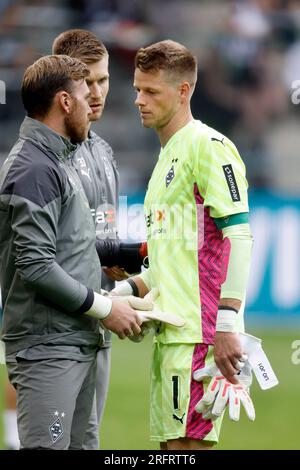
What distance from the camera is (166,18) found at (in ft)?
48.6

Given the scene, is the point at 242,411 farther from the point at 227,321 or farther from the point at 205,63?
the point at 205,63

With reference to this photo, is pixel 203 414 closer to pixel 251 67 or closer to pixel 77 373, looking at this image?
pixel 77 373

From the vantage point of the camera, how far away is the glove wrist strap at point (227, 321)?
5094mm

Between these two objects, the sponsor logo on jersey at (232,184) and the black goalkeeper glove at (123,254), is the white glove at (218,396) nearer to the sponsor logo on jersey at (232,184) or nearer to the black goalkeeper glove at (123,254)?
the sponsor logo on jersey at (232,184)

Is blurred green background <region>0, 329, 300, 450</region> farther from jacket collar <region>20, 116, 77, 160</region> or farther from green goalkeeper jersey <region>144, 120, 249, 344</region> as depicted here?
jacket collar <region>20, 116, 77, 160</region>

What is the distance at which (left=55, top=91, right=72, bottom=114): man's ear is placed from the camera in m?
5.16

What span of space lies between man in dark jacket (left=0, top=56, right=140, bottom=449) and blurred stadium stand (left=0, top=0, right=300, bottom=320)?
8025 millimetres

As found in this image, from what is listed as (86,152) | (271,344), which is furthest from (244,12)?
(86,152)

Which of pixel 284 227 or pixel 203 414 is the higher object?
pixel 284 227

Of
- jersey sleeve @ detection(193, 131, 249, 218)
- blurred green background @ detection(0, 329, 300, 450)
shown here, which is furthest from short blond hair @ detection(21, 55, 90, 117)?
blurred green background @ detection(0, 329, 300, 450)

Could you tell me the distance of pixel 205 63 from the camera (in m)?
14.6

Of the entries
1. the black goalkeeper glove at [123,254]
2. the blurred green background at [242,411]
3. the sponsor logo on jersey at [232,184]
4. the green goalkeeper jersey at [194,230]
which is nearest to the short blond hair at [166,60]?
the green goalkeeper jersey at [194,230]

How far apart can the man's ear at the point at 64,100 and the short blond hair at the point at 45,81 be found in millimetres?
19
